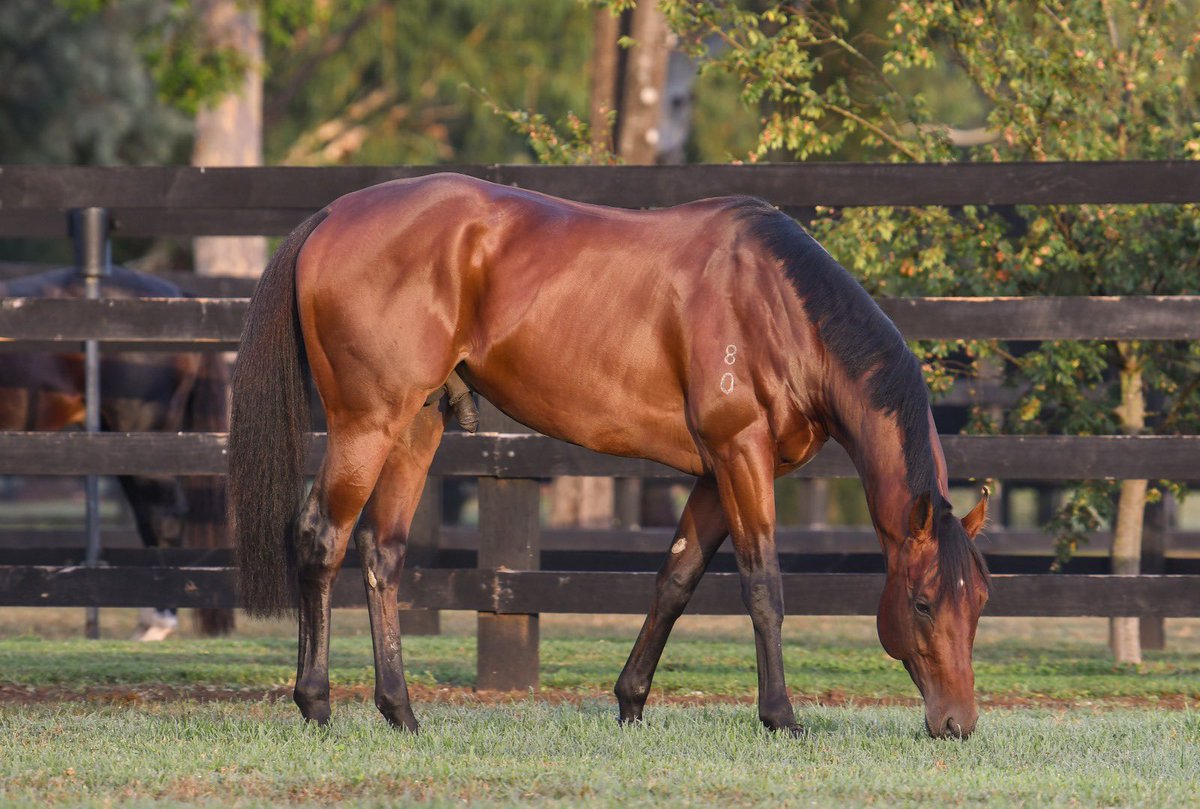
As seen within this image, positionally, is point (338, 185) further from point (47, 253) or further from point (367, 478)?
point (47, 253)

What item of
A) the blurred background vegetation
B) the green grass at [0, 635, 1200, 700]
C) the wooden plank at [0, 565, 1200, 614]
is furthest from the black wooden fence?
the blurred background vegetation

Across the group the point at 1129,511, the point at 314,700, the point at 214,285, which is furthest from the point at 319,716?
the point at 214,285

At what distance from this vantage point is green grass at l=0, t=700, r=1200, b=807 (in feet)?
13.6

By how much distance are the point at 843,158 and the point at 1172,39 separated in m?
4.67

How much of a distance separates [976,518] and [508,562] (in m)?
2.32

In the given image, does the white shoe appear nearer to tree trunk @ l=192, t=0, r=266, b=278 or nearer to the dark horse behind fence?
the dark horse behind fence

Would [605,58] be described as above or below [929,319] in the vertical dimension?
above

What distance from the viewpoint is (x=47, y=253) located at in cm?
2423

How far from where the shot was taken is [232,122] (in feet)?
53.9

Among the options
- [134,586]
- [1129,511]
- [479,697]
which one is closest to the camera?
[479,697]

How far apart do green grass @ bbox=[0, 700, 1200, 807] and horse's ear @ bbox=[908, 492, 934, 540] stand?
63 cm

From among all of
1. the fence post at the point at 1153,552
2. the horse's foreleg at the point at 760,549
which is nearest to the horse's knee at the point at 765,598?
the horse's foreleg at the point at 760,549

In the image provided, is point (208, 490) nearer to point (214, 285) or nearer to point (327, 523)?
point (214, 285)

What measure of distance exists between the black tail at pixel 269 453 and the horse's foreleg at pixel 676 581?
47.6 inches
